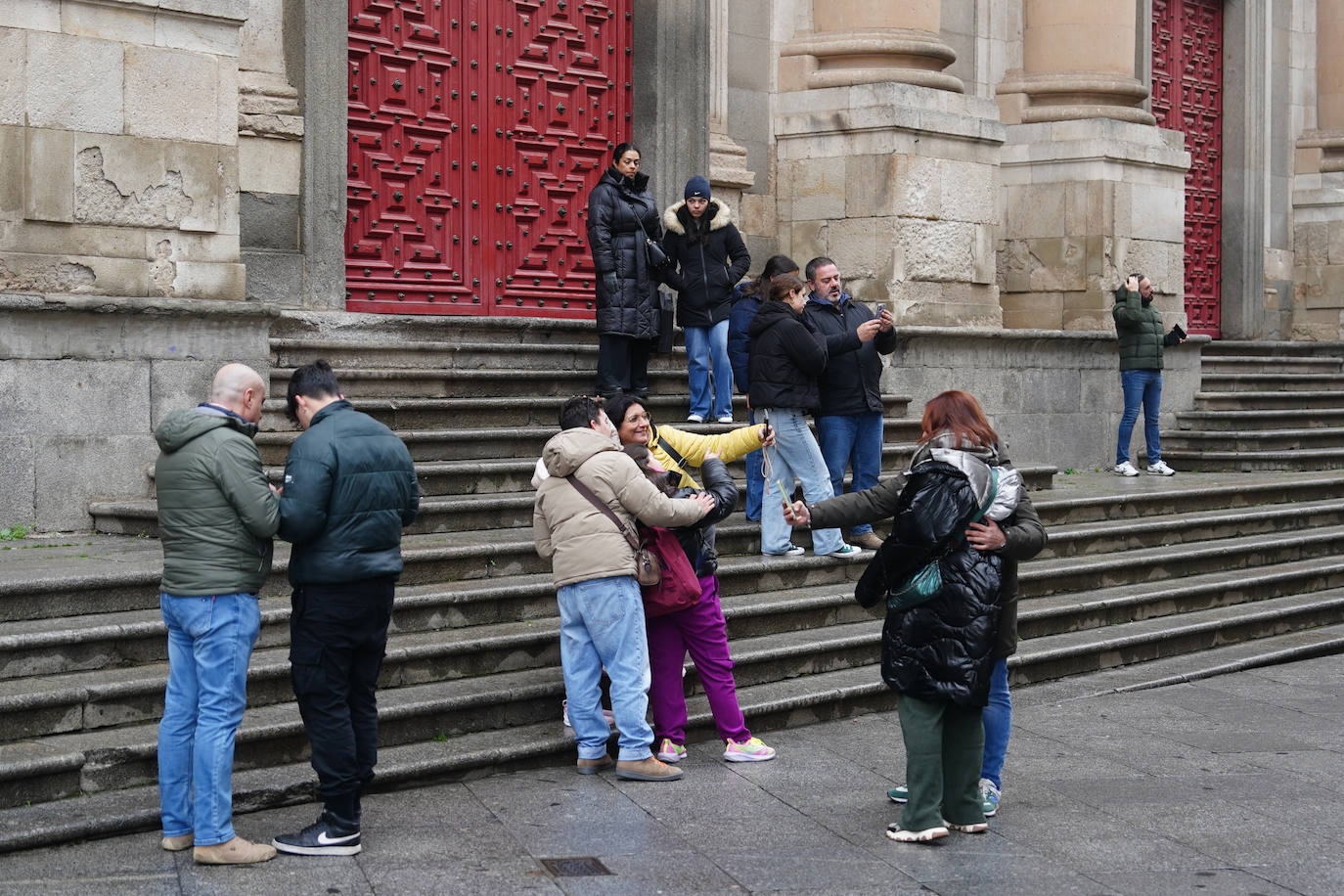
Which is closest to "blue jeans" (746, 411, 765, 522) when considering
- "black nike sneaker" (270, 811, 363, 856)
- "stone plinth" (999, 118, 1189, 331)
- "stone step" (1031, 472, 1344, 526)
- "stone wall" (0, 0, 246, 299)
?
"stone step" (1031, 472, 1344, 526)

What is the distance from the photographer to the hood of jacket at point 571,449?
662 centimetres

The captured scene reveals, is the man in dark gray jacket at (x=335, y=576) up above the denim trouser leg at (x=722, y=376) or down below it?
below

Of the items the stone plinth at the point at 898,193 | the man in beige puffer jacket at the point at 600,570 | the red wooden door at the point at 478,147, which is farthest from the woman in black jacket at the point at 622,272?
the man in beige puffer jacket at the point at 600,570

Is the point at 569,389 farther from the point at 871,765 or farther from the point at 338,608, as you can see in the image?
the point at 338,608

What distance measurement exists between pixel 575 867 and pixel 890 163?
8.99 metres

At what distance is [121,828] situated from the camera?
18.9 ft

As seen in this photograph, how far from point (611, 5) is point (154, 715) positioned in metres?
8.25

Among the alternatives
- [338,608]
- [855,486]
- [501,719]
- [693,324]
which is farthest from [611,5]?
[338,608]

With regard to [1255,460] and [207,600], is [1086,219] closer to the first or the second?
[1255,460]

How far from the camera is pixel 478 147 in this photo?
40.8ft

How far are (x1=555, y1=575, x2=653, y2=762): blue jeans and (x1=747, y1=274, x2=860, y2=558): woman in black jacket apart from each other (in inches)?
112

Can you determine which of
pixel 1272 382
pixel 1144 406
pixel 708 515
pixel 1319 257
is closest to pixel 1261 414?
pixel 1272 382

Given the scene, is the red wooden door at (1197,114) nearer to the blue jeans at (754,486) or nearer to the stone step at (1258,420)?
the stone step at (1258,420)

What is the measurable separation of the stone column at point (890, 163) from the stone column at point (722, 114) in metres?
0.47
